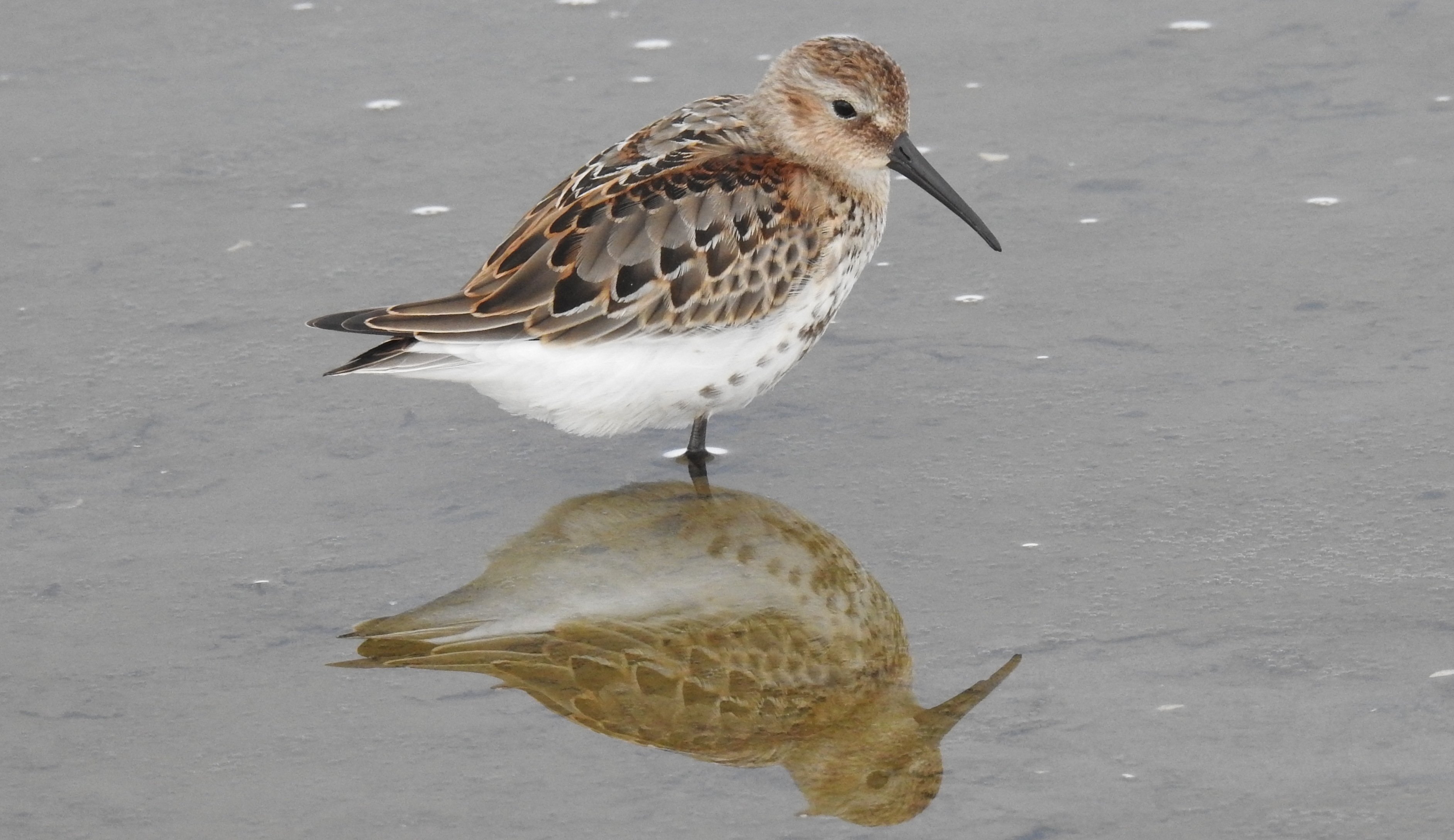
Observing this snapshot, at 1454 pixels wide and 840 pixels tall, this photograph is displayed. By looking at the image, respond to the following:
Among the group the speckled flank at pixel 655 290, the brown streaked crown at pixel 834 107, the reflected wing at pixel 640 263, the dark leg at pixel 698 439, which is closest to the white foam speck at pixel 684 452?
the dark leg at pixel 698 439

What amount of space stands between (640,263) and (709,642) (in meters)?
1.46

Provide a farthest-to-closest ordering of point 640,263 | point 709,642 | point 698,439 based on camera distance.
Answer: point 698,439 < point 640,263 < point 709,642

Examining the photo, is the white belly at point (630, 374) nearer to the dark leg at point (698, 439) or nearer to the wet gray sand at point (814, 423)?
the dark leg at point (698, 439)

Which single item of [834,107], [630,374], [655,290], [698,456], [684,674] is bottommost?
[684,674]

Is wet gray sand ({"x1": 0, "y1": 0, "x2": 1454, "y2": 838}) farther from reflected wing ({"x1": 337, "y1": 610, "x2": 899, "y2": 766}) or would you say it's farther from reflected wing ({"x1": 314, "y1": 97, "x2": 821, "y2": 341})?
reflected wing ({"x1": 314, "y1": 97, "x2": 821, "y2": 341})

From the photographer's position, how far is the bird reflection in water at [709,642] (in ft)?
18.3

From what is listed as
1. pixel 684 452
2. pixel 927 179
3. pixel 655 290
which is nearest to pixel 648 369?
pixel 655 290

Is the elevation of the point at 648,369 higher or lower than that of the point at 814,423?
higher

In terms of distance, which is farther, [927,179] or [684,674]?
[927,179]

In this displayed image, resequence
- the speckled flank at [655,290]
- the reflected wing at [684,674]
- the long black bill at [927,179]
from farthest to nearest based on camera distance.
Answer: the long black bill at [927,179]
the speckled flank at [655,290]
the reflected wing at [684,674]

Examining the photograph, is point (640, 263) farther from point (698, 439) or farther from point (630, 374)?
point (698, 439)

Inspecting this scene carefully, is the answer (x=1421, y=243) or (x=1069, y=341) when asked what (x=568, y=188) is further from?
(x=1421, y=243)

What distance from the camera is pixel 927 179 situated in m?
7.50

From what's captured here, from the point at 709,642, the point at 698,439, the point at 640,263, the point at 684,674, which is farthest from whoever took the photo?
the point at 698,439
